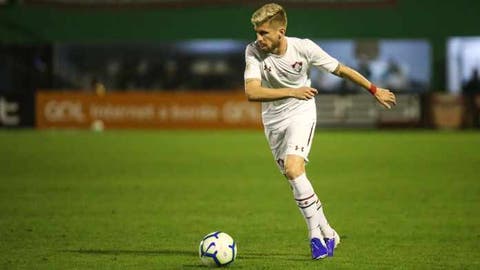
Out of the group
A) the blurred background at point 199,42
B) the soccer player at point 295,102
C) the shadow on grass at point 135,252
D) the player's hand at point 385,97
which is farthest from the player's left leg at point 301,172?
the blurred background at point 199,42

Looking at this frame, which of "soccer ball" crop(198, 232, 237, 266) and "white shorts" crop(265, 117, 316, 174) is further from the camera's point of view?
"white shorts" crop(265, 117, 316, 174)

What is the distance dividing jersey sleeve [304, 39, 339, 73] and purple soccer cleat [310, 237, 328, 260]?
1480mm

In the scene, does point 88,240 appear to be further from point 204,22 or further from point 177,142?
point 204,22

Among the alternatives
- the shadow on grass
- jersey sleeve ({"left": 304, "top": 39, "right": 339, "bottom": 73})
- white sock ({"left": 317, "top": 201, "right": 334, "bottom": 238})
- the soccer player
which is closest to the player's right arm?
the soccer player

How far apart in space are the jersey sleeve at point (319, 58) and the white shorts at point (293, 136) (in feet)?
1.62

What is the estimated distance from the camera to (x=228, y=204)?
43.1 ft

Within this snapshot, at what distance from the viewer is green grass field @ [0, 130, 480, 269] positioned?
29.1 ft

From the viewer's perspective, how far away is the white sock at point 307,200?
849 cm

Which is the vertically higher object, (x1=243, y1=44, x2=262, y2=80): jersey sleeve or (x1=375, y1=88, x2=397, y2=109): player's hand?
(x1=243, y1=44, x2=262, y2=80): jersey sleeve

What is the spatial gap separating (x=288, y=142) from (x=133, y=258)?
1.71 meters

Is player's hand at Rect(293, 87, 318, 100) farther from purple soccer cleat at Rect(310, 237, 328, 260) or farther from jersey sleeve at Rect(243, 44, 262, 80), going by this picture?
purple soccer cleat at Rect(310, 237, 328, 260)

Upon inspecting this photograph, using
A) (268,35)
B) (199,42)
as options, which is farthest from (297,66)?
(199,42)

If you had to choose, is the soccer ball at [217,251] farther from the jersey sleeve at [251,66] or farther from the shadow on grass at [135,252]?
the jersey sleeve at [251,66]

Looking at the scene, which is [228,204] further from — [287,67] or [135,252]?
[287,67]
